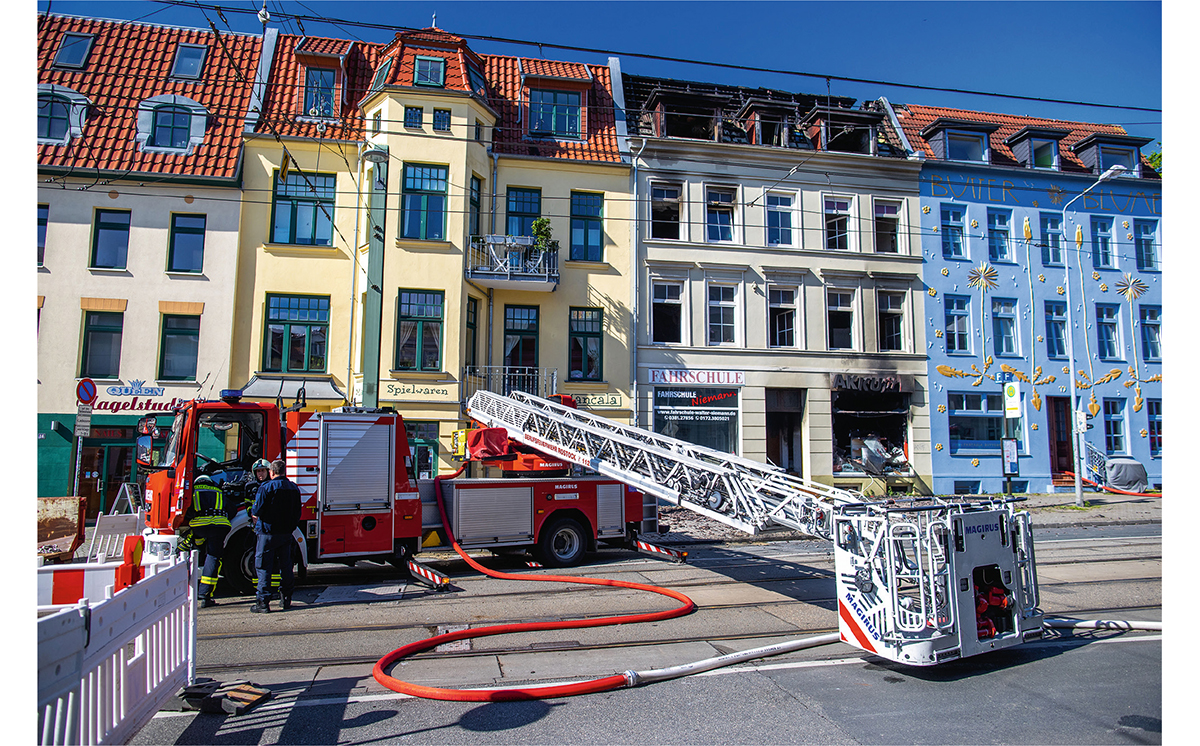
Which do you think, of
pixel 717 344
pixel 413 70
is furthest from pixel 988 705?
pixel 413 70

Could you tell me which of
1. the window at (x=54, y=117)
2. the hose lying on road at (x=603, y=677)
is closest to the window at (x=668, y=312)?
the hose lying on road at (x=603, y=677)

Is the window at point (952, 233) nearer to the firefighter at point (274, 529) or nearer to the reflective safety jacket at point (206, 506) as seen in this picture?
the firefighter at point (274, 529)

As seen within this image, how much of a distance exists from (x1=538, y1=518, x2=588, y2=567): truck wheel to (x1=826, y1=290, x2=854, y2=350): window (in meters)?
13.9

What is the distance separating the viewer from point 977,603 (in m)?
6.43

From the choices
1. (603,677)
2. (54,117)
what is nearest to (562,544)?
(603,677)

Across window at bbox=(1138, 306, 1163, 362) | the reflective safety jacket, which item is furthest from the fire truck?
window at bbox=(1138, 306, 1163, 362)

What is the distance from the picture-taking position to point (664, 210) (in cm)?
2191

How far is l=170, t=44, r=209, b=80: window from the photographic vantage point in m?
20.1

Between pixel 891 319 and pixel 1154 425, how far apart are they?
37.3 feet

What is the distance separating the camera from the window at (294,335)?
62.4 feet

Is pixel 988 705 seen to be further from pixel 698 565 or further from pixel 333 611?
pixel 333 611

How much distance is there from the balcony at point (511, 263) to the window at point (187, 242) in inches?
306

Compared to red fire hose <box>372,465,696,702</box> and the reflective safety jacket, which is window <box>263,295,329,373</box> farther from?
red fire hose <box>372,465,696,702</box>

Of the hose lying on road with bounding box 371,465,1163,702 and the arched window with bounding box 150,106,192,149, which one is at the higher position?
the arched window with bounding box 150,106,192,149
